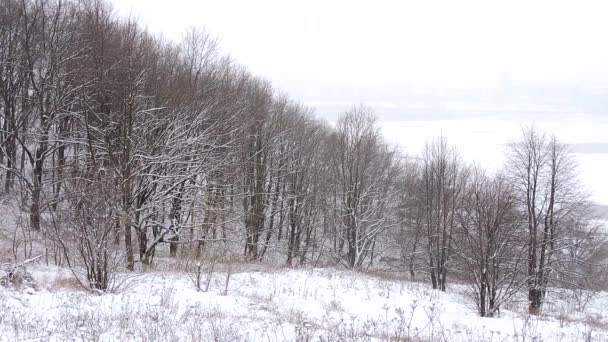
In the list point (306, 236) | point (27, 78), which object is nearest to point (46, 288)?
point (27, 78)

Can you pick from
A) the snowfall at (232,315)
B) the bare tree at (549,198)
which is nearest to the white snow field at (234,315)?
the snowfall at (232,315)

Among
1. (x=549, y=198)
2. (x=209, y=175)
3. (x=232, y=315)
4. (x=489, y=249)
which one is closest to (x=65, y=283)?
(x=232, y=315)

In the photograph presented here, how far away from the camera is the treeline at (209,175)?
13695mm

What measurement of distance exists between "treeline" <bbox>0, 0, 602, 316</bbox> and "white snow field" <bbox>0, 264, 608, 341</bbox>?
4.09 ft

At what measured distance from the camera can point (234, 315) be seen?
773cm

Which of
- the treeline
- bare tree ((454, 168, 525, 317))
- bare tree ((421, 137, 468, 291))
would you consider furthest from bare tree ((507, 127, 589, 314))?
bare tree ((454, 168, 525, 317))

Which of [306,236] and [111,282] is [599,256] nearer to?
[306,236]

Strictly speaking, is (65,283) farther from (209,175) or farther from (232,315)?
(209,175)

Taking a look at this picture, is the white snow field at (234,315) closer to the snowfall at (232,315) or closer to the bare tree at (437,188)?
the snowfall at (232,315)

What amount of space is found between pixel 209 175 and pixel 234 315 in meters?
15.8

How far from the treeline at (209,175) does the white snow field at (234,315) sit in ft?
4.09

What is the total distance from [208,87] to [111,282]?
15.9 m

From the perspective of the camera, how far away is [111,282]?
31.3 ft

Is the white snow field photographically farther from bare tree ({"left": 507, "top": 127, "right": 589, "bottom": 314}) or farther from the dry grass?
bare tree ({"left": 507, "top": 127, "right": 589, "bottom": 314})
